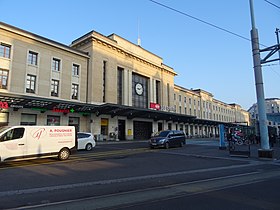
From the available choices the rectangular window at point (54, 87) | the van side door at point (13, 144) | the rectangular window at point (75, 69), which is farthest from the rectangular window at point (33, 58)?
the van side door at point (13, 144)

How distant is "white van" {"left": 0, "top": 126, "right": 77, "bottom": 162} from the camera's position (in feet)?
37.6

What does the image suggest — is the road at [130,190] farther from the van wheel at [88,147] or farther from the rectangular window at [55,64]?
the rectangular window at [55,64]

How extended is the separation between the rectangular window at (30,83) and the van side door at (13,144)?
19.2 m

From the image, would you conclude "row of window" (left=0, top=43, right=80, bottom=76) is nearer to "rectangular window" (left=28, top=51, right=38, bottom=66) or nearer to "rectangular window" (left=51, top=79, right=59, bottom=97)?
"rectangular window" (left=28, top=51, right=38, bottom=66)

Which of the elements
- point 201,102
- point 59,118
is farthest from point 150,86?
point 201,102

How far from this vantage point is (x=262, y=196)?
20.2ft

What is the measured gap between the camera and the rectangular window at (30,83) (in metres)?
29.1

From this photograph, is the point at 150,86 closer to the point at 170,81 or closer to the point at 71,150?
the point at 170,81

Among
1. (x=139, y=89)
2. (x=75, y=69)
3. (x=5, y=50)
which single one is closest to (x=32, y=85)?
(x=5, y=50)

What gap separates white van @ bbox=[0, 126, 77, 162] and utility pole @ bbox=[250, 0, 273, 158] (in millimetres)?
13467

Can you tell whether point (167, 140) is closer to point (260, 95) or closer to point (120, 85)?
point (260, 95)

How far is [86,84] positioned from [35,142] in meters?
24.9

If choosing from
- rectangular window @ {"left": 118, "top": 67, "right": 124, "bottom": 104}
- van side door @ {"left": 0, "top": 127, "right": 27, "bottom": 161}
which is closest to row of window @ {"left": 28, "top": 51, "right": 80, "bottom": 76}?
rectangular window @ {"left": 118, "top": 67, "right": 124, "bottom": 104}

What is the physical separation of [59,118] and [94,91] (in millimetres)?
7895
